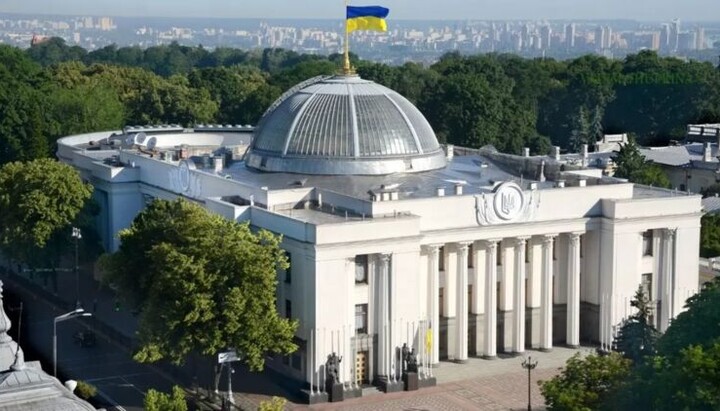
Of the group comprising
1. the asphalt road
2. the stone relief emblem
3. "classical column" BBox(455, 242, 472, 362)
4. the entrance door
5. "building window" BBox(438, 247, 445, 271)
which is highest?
the stone relief emblem

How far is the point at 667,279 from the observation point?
62812 mm

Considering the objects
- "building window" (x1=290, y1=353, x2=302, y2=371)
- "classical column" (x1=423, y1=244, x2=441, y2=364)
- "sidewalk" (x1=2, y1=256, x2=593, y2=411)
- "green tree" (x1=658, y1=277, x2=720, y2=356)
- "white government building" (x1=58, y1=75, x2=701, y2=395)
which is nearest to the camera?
"green tree" (x1=658, y1=277, x2=720, y2=356)

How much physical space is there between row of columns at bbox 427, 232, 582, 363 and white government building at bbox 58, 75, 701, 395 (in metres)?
0.07

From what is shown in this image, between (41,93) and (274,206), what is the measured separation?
58.4m

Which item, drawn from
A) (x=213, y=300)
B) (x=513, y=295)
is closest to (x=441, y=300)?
(x=513, y=295)

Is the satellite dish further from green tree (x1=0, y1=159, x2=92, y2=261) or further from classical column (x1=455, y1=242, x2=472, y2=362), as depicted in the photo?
classical column (x1=455, y1=242, x2=472, y2=362)

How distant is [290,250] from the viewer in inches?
2201

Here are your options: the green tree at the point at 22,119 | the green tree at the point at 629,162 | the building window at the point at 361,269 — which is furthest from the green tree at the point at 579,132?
the building window at the point at 361,269

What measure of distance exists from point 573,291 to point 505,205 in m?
5.43

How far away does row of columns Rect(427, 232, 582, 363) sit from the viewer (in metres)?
58.6

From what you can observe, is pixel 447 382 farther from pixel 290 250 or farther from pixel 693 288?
pixel 693 288

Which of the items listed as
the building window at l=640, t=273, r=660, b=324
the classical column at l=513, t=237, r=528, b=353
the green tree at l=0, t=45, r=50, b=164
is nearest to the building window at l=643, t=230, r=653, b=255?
the building window at l=640, t=273, r=660, b=324

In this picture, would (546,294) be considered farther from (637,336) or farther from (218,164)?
(218,164)

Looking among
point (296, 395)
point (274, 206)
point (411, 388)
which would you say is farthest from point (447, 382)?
point (274, 206)
